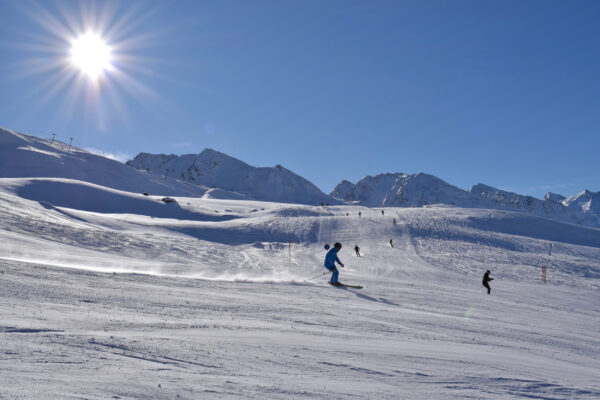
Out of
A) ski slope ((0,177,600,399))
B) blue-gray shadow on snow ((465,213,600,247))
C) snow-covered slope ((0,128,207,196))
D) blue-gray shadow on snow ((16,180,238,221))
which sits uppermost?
snow-covered slope ((0,128,207,196))

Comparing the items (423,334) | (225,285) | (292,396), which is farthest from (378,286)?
(292,396)

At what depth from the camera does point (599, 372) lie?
6.41 meters

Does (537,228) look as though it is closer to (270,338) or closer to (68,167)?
(270,338)

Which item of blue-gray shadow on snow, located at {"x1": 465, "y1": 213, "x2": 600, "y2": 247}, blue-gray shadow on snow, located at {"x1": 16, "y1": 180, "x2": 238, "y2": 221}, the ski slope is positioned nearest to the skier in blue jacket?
the ski slope

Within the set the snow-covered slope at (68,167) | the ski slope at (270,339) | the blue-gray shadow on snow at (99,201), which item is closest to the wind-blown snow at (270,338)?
the ski slope at (270,339)

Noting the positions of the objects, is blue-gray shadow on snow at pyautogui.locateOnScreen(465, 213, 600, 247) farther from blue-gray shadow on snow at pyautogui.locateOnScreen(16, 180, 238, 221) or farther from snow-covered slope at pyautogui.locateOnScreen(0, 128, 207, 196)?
snow-covered slope at pyautogui.locateOnScreen(0, 128, 207, 196)

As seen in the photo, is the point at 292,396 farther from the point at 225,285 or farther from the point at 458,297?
the point at 458,297

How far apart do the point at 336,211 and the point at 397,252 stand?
30.0 metres

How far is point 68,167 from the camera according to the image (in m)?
111

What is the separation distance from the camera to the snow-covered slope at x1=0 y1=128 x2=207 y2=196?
103 meters

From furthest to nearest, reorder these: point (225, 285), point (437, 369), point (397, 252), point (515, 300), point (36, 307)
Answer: point (397, 252)
point (515, 300)
point (225, 285)
point (36, 307)
point (437, 369)

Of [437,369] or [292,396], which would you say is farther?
[437,369]

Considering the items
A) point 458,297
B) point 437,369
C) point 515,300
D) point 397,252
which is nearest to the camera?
point 437,369

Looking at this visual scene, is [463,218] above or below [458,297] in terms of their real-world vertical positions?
above
